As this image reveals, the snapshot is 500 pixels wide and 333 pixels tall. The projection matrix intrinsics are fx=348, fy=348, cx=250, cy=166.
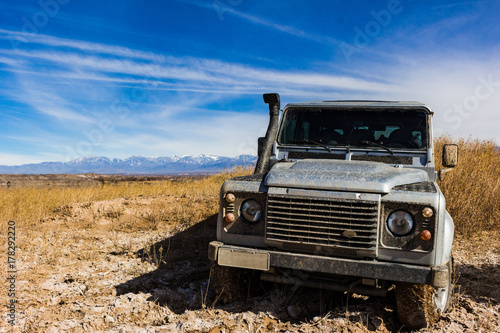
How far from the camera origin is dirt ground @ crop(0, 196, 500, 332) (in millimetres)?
3189

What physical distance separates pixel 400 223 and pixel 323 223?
0.63 meters

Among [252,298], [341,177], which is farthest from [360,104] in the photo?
[252,298]

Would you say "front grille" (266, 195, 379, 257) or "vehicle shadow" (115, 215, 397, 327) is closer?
"front grille" (266, 195, 379, 257)

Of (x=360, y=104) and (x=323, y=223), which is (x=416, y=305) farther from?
(x=360, y=104)

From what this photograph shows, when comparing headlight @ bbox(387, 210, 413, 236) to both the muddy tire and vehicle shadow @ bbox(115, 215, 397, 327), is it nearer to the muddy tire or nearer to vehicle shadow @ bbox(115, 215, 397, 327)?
vehicle shadow @ bbox(115, 215, 397, 327)

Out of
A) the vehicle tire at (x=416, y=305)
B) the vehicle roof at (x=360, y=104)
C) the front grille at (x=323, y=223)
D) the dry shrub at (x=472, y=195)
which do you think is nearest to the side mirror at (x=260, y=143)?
the vehicle roof at (x=360, y=104)

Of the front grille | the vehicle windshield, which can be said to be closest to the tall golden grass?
the vehicle windshield

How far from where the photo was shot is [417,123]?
170 inches

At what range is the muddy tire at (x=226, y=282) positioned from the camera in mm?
3584

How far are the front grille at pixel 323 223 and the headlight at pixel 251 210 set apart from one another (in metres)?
0.15

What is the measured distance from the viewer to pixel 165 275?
485 cm

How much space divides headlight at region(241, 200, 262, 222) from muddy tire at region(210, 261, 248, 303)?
0.64 metres

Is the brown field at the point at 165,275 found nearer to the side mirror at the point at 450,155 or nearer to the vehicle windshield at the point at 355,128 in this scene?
the side mirror at the point at 450,155

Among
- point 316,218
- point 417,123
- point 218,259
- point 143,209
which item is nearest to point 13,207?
point 143,209
